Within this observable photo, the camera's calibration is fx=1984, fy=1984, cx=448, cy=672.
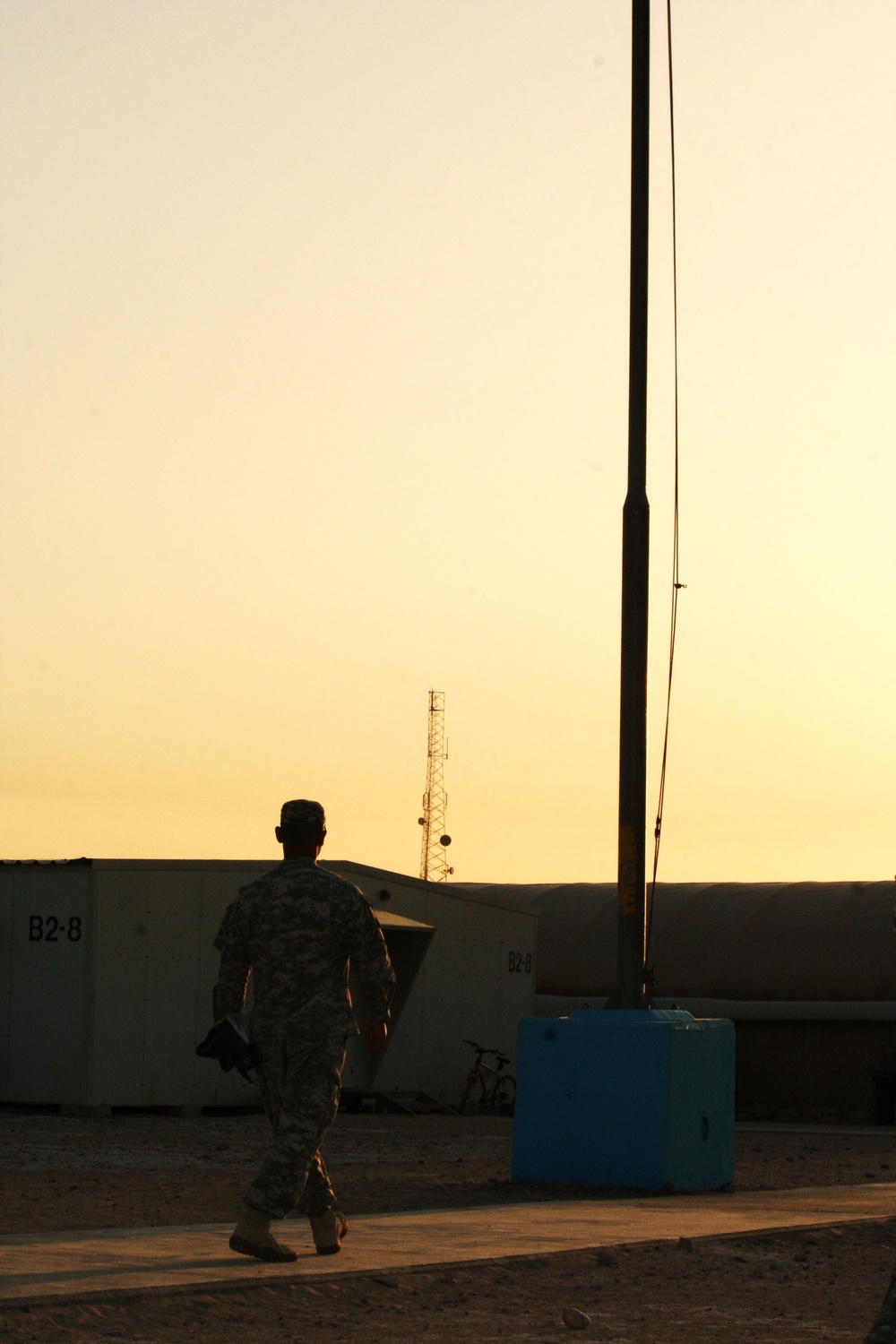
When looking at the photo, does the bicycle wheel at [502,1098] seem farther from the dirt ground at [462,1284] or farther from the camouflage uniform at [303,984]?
the camouflage uniform at [303,984]

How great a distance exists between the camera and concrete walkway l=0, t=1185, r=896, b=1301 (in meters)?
7.32

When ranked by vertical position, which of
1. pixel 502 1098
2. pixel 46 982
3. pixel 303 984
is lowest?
pixel 502 1098

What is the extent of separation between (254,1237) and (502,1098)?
63.7ft

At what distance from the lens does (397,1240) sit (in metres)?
8.97

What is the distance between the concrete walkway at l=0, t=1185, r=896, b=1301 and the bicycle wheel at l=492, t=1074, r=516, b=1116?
47.7 ft

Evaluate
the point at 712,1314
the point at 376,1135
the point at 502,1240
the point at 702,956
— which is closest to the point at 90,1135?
the point at 376,1135

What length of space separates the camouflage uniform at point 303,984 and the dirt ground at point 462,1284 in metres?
0.69

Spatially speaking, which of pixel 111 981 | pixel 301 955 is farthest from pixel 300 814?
pixel 111 981

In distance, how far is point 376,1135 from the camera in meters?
20.7

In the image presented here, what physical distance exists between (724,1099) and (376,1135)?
842 centimetres

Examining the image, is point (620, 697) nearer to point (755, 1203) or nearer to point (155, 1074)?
point (755, 1203)

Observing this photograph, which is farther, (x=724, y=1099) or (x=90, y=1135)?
(x=90, y=1135)

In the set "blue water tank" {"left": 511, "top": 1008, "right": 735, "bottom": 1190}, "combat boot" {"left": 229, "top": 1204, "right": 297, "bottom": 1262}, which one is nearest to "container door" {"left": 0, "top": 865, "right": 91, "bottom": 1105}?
"blue water tank" {"left": 511, "top": 1008, "right": 735, "bottom": 1190}

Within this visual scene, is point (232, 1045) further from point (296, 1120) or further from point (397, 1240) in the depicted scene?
point (397, 1240)
